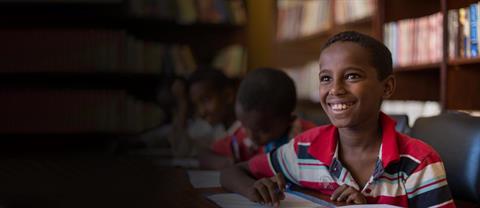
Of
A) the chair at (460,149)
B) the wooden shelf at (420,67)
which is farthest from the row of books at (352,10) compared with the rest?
the chair at (460,149)

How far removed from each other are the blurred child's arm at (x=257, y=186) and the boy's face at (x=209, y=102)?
101 cm

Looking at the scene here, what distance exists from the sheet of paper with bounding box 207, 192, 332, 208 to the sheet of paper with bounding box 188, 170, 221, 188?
71 millimetres

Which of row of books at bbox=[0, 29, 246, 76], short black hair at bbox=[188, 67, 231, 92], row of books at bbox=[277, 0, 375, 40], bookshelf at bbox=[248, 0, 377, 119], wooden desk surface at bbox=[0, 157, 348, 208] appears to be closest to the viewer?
wooden desk surface at bbox=[0, 157, 348, 208]

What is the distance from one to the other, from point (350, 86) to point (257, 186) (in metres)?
0.25

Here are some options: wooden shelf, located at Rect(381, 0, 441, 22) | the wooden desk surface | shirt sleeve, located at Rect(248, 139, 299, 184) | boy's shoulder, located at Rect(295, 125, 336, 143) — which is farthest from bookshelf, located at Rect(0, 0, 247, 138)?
the wooden desk surface

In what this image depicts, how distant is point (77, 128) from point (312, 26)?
158cm

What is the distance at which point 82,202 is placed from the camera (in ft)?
1.01

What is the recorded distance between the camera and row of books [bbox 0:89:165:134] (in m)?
3.28

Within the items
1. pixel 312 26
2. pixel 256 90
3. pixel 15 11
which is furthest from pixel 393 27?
pixel 15 11

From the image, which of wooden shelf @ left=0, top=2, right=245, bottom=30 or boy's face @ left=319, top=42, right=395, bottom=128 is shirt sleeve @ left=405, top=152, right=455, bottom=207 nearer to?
boy's face @ left=319, top=42, right=395, bottom=128

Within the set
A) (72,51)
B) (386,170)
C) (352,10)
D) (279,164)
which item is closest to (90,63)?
(72,51)

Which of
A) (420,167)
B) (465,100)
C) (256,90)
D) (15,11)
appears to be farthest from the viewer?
(15,11)

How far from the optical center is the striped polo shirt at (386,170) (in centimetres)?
91

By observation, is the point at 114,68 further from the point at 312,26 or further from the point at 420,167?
the point at 420,167
